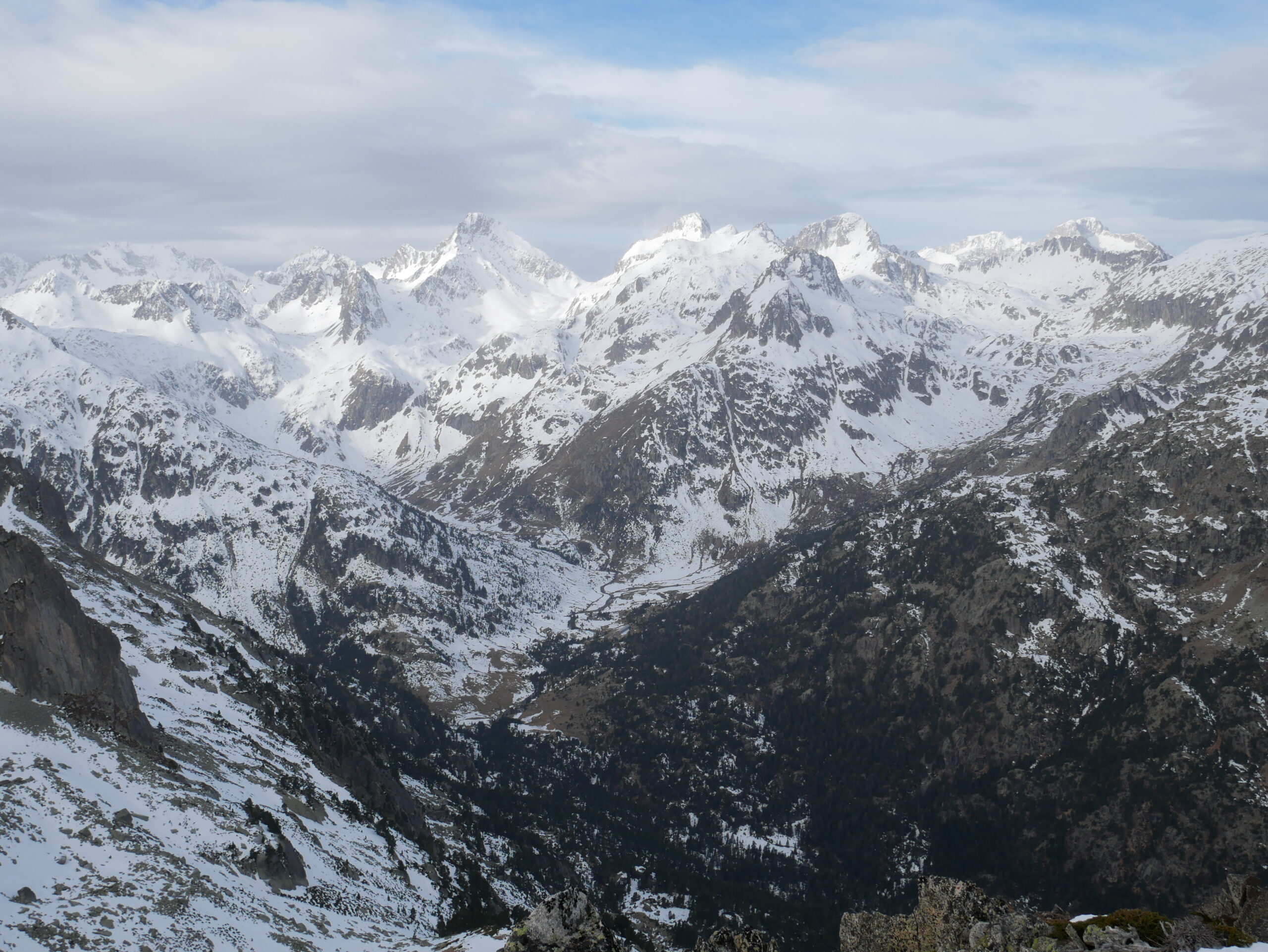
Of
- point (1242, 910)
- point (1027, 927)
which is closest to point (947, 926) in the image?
point (1027, 927)

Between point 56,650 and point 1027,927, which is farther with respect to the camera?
point 56,650

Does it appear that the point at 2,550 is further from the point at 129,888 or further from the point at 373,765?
the point at 373,765

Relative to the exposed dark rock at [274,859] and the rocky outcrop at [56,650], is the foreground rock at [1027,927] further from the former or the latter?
the rocky outcrop at [56,650]

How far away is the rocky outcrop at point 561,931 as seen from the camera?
214 feet

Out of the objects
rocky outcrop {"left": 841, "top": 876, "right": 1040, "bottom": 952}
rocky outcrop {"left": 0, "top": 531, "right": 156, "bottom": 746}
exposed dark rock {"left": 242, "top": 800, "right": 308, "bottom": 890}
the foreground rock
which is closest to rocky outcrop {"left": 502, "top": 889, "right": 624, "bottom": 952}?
rocky outcrop {"left": 841, "top": 876, "right": 1040, "bottom": 952}

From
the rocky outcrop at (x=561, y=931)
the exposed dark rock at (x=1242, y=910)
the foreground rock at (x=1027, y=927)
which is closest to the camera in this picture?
the rocky outcrop at (x=561, y=931)

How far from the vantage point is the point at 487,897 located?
154 m

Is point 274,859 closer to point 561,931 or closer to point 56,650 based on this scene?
point 56,650

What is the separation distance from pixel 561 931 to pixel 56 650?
8827 centimetres

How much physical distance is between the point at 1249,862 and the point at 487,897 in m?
168

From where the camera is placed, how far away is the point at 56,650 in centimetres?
11738

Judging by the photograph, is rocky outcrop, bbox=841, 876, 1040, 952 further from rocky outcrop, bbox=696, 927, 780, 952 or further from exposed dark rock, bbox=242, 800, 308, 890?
exposed dark rock, bbox=242, 800, 308, 890

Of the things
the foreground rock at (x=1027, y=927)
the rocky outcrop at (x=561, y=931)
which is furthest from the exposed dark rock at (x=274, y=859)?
the foreground rock at (x=1027, y=927)

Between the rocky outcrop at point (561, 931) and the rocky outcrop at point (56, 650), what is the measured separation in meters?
77.3
